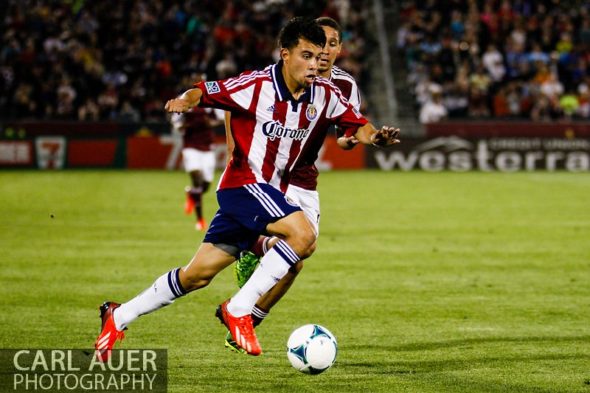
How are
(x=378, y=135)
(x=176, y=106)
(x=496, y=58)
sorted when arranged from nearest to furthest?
(x=176, y=106) → (x=378, y=135) → (x=496, y=58)

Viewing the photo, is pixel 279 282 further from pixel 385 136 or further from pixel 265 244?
pixel 385 136

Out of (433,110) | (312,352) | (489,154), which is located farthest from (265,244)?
(433,110)

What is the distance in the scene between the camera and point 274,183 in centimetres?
724

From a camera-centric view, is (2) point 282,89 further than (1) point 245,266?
No

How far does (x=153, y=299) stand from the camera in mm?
7008

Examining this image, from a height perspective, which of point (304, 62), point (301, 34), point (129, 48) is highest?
point (301, 34)

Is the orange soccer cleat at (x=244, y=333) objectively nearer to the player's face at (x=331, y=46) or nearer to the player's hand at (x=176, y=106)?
the player's hand at (x=176, y=106)

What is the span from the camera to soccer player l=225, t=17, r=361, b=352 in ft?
25.6

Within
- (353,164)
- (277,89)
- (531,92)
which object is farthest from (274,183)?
(531,92)

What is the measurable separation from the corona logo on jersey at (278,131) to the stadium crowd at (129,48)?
22908 millimetres

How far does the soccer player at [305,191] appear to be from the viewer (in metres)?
7.81

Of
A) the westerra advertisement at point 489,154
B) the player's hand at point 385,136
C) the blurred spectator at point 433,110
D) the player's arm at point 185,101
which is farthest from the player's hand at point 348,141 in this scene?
the blurred spectator at point 433,110

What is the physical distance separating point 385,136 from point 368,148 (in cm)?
2373

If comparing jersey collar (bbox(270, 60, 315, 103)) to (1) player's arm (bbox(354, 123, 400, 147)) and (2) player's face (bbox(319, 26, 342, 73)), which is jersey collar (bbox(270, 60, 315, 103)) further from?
(2) player's face (bbox(319, 26, 342, 73))
